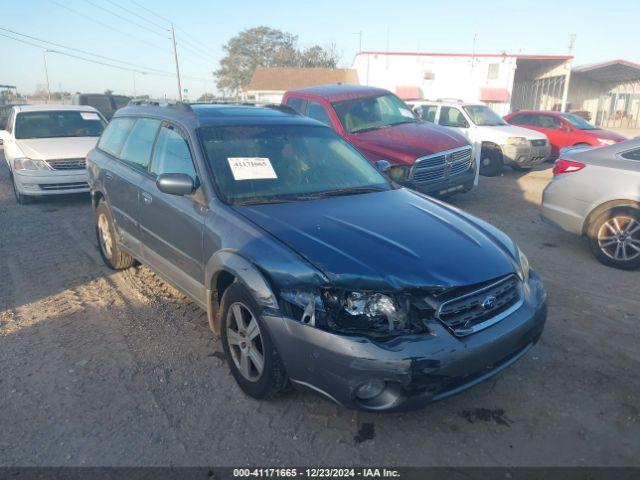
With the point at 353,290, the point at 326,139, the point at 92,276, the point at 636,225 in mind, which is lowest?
the point at 92,276

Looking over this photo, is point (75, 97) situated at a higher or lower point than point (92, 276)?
higher

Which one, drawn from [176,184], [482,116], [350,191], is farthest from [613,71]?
[176,184]

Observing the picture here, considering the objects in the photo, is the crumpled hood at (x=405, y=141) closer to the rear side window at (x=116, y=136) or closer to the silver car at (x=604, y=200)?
the silver car at (x=604, y=200)

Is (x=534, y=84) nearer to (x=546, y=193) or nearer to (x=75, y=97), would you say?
(x=75, y=97)

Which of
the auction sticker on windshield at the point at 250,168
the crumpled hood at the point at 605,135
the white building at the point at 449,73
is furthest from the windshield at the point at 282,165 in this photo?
the white building at the point at 449,73

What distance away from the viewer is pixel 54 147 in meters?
8.70

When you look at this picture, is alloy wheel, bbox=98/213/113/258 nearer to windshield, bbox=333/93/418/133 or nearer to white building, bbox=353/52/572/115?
windshield, bbox=333/93/418/133

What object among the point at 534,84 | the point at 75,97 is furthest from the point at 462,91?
the point at 75,97

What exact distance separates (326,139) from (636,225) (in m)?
3.51

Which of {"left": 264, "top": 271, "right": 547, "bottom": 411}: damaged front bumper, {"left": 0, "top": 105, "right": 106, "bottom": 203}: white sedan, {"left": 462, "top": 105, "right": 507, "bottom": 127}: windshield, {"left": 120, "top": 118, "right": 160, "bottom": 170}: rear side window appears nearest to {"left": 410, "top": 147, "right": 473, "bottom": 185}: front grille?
{"left": 120, "top": 118, "right": 160, "bottom": 170}: rear side window

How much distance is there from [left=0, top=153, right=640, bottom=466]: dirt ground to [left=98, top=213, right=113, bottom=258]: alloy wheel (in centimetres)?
64

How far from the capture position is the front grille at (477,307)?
100 inches

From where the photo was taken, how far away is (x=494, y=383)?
323cm

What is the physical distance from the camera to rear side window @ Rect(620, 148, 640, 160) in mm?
5305
